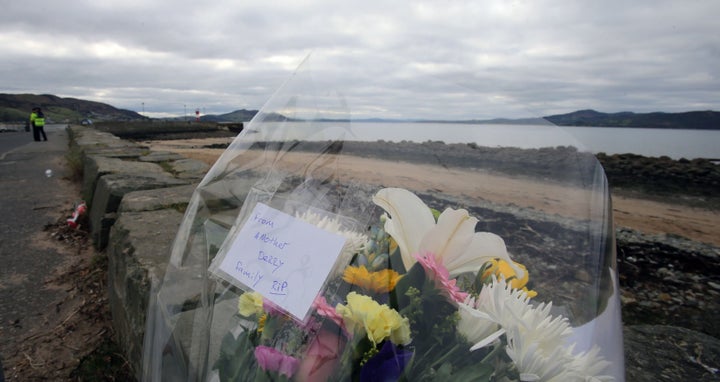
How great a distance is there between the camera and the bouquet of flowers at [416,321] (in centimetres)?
65

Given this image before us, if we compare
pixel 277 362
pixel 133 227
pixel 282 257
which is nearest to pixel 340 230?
pixel 282 257

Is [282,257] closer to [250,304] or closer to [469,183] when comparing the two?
[250,304]

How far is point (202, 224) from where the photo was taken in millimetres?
1020

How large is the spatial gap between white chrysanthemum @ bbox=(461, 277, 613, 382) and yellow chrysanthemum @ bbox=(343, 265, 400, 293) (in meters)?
0.13

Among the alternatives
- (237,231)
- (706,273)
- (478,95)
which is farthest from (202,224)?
(706,273)

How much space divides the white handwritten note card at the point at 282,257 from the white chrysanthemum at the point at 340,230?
2 cm

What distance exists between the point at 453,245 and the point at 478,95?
36cm

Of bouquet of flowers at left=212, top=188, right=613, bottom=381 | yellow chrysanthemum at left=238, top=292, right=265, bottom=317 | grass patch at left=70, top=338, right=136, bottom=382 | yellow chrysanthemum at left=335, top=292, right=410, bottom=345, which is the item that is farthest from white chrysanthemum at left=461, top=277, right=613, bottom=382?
grass patch at left=70, top=338, right=136, bottom=382

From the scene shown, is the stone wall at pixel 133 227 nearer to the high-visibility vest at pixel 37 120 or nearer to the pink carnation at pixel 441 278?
the pink carnation at pixel 441 278

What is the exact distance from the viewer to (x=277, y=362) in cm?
70

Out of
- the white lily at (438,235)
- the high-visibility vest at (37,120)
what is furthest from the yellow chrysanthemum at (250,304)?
the high-visibility vest at (37,120)

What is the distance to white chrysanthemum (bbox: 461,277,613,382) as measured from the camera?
64 cm

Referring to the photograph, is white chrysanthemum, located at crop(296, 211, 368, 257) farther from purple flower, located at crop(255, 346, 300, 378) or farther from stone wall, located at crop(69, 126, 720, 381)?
stone wall, located at crop(69, 126, 720, 381)

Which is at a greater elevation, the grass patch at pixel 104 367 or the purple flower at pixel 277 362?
the purple flower at pixel 277 362
